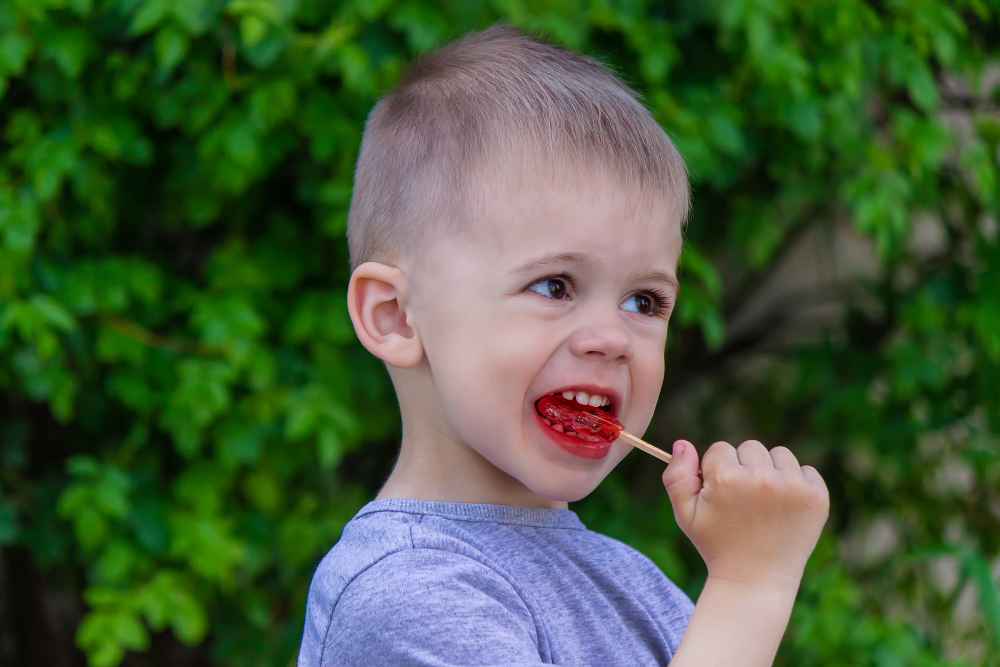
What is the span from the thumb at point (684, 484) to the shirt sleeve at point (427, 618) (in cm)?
16

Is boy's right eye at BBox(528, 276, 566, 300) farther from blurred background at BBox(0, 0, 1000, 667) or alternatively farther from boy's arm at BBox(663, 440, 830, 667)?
blurred background at BBox(0, 0, 1000, 667)

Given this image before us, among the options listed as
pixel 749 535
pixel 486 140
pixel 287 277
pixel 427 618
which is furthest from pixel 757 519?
pixel 287 277

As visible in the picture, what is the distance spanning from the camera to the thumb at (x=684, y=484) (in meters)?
0.82

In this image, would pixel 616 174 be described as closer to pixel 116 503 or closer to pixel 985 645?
pixel 116 503

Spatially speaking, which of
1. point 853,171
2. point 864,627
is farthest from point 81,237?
point 864,627

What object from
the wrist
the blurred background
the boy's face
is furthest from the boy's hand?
the blurred background

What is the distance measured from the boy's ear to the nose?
144mm

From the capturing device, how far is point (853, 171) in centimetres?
178

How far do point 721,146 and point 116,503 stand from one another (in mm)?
1101

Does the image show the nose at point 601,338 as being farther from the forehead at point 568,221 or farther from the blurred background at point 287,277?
the blurred background at point 287,277

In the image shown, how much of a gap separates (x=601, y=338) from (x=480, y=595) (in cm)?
22

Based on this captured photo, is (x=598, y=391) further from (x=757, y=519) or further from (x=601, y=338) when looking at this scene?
(x=757, y=519)

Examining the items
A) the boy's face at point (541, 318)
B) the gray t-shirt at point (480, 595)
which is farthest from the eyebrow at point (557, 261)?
the gray t-shirt at point (480, 595)

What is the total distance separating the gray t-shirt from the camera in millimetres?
720
